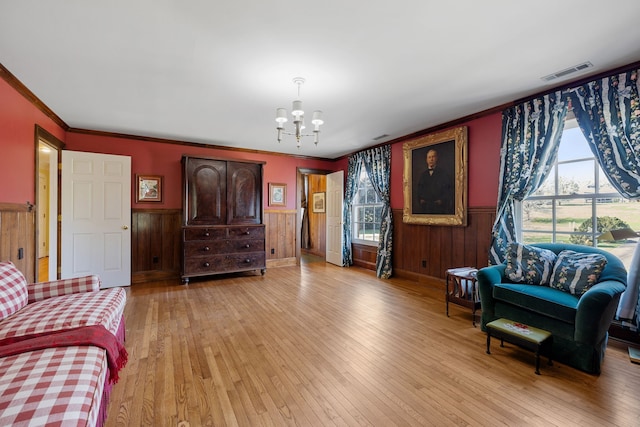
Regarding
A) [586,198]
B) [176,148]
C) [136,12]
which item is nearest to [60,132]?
[176,148]

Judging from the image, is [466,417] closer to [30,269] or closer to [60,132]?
[30,269]

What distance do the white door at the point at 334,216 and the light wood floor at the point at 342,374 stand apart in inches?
115

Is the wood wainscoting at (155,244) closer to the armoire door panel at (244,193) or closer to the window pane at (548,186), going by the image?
the armoire door panel at (244,193)

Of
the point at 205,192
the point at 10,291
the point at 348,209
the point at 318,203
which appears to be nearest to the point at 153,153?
the point at 205,192

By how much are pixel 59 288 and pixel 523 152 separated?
488 cm

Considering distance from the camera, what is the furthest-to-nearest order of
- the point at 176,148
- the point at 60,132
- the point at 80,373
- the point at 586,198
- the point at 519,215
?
1. the point at 176,148
2. the point at 60,132
3. the point at 519,215
4. the point at 586,198
5. the point at 80,373

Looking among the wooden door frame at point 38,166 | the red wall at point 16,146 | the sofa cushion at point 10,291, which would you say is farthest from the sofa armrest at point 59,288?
the wooden door frame at point 38,166

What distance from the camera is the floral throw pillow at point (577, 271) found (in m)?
2.45

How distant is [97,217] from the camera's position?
4.44m

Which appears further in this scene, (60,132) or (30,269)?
(60,132)

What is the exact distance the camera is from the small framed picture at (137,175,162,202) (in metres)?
5.02

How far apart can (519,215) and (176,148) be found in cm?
559

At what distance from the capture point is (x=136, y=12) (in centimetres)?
188

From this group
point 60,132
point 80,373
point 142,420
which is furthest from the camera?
point 60,132
